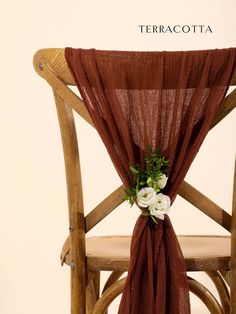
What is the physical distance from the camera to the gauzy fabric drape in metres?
1.81

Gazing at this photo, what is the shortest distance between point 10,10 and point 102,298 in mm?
1852

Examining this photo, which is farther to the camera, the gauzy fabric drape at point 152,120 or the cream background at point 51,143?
the cream background at point 51,143

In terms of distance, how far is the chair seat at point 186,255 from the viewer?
1875mm

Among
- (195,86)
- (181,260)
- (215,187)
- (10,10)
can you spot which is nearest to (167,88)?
(195,86)

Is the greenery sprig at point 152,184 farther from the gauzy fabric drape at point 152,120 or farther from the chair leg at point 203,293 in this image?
the chair leg at point 203,293

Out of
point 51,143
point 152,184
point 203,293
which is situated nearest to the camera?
point 152,184

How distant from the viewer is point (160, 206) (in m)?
1.82

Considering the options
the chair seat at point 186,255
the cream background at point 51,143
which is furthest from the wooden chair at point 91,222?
the cream background at point 51,143

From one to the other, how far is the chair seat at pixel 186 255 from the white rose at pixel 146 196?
0.51 feet

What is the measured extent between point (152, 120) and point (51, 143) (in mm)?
1629

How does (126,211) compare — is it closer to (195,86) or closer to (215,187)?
(215,187)

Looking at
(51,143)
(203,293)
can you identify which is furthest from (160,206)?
(51,143)

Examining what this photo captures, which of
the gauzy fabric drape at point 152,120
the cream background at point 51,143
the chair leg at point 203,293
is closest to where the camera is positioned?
the gauzy fabric drape at point 152,120

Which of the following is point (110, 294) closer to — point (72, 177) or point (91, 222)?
point (91, 222)
